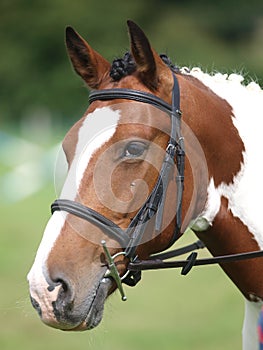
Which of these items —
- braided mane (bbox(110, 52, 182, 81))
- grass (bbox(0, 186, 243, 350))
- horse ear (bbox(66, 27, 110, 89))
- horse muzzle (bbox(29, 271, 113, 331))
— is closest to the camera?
horse muzzle (bbox(29, 271, 113, 331))

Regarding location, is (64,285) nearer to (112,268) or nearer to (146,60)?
(112,268)

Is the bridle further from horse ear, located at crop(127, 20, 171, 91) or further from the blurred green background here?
the blurred green background

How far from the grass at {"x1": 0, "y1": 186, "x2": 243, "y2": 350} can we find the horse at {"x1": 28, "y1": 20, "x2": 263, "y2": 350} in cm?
260

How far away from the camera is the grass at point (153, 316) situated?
7.58m

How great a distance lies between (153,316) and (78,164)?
17.8 ft

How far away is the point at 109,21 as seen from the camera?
35.5 m

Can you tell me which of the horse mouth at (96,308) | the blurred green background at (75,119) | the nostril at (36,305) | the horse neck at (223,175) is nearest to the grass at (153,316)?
the blurred green background at (75,119)

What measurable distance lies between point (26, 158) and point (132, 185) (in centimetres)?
1746

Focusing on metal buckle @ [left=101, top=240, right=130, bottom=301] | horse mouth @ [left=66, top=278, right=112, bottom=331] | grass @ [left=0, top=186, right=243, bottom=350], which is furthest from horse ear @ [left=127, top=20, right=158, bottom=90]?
grass @ [left=0, top=186, right=243, bottom=350]

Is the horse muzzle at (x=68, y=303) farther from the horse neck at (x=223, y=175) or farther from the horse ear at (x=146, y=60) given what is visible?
the horse ear at (x=146, y=60)

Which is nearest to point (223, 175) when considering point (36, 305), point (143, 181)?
point (143, 181)

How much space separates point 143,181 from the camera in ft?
11.1

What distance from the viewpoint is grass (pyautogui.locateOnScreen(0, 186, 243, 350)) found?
298 inches

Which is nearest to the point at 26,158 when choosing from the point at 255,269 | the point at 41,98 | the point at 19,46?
the point at 41,98
